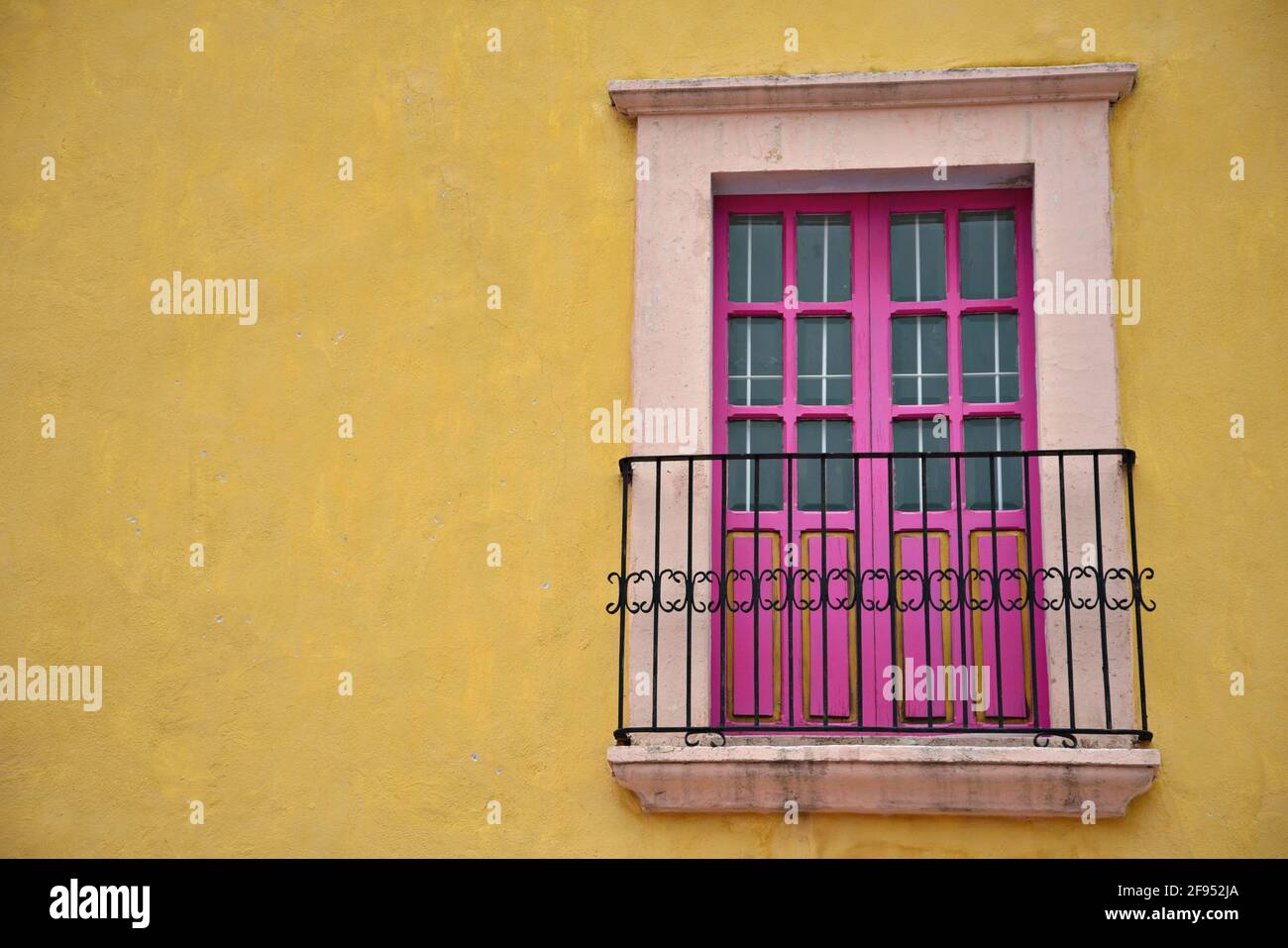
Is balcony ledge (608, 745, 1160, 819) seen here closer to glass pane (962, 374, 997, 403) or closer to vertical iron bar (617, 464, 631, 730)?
vertical iron bar (617, 464, 631, 730)

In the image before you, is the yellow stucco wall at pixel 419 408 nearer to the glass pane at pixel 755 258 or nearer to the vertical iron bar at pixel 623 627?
the vertical iron bar at pixel 623 627

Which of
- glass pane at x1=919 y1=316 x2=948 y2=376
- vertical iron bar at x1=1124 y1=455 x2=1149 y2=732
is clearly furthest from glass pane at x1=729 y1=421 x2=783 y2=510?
vertical iron bar at x1=1124 y1=455 x2=1149 y2=732

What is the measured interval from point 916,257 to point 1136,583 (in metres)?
1.75

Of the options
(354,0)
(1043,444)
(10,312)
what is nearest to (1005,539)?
(1043,444)

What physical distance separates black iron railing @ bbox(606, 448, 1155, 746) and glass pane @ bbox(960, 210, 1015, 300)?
2.55 feet

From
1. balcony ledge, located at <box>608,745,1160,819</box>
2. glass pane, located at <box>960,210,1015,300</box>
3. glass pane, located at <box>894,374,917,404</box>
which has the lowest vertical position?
balcony ledge, located at <box>608,745,1160,819</box>

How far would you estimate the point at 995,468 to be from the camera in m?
7.30

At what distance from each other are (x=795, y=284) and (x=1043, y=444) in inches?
51.0

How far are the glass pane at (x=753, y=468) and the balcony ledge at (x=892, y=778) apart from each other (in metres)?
1.14

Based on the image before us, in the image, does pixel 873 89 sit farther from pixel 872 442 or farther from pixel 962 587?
pixel 962 587

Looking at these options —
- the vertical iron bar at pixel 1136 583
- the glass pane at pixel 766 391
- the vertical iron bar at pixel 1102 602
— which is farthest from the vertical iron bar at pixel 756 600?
the vertical iron bar at pixel 1136 583

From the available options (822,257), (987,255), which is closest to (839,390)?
(822,257)

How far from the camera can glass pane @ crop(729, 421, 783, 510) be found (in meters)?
7.36
